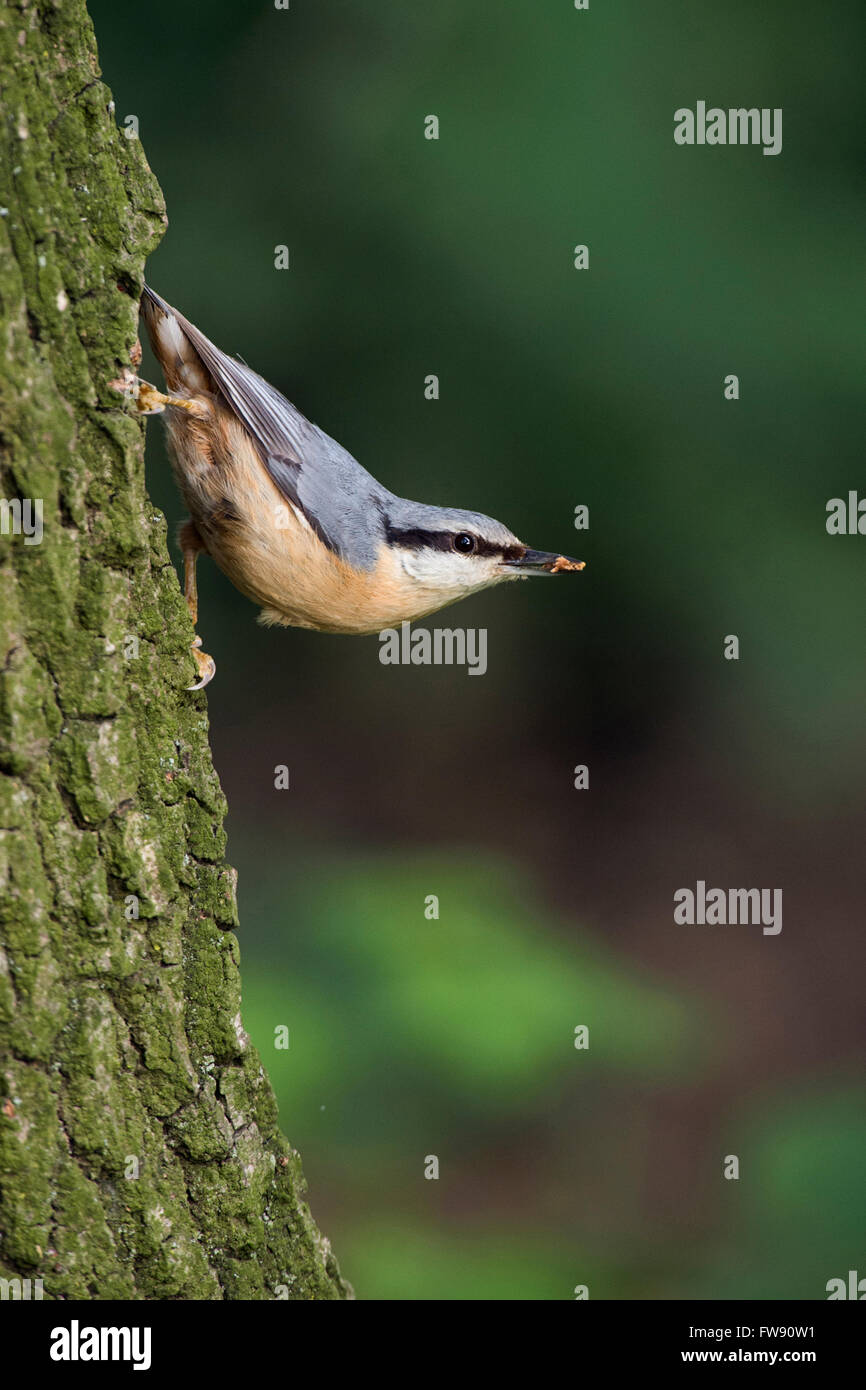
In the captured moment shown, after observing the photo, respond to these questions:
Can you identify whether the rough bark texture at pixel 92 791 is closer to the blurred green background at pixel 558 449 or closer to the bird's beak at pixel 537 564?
the bird's beak at pixel 537 564

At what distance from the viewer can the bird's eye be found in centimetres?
311

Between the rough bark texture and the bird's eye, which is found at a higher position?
the bird's eye

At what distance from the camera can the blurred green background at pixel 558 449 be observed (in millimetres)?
4078

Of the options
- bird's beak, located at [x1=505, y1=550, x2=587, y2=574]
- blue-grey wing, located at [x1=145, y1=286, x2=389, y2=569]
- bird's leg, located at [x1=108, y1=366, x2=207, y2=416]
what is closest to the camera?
Result: bird's leg, located at [x1=108, y1=366, x2=207, y2=416]

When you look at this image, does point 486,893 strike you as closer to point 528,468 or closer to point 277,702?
point 528,468

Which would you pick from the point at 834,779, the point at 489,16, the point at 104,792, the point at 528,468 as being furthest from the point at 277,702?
the point at 104,792

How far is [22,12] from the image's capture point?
1610 mm

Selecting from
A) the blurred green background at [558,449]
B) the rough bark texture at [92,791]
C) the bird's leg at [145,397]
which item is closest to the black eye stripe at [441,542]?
the bird's leg at [145,397]

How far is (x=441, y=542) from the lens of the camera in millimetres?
3100

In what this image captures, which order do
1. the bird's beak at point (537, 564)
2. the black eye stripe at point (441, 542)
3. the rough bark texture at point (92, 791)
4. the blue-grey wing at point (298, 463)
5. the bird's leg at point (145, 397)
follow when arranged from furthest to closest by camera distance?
the bird's beak at point (537, 564)
the black eye stripe at point (441, 542)
the blue-grey wing at point (298, 463)
the bird's leg at point (145, 397)
the rough bark texture at point (92, 791)

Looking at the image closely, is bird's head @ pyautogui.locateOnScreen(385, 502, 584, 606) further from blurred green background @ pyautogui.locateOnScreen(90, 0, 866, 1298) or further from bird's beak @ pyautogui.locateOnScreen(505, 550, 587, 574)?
blurred green background @ pyautogui.locateOnScreen(90, 0, 866, 1298)

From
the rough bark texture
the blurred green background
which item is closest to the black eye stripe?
the rough bark texture

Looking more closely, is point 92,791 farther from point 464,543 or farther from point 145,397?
point 464,543

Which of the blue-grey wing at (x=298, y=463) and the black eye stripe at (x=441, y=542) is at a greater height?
the blue-grey wing at (x=298, y=463)
